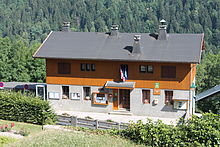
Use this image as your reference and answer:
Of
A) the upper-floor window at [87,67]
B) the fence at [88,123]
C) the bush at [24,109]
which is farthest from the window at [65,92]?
the fence at [88,123]

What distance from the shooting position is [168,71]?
97.2 feet

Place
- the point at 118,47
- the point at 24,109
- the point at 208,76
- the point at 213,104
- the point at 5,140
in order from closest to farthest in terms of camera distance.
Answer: the point at 5,140
the point at 24,109
the point at 213,104
the point at 118,47
the point at 208,76

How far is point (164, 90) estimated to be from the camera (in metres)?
29.8

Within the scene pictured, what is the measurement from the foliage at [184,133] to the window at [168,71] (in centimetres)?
1058

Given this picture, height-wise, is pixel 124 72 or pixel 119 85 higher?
pixel 124 72

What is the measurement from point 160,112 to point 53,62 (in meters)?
9.87

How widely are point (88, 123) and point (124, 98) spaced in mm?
7721

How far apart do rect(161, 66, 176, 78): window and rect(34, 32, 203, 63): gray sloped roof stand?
2.89 feet

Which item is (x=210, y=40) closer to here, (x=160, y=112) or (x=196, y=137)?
(x=160, y=112)

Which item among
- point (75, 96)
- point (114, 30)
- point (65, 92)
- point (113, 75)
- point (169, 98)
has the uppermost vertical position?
point (114, 30)

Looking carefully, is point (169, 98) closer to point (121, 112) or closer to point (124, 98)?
point (124, 98)

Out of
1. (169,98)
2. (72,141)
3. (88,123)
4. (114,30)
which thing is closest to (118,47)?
(114,30)

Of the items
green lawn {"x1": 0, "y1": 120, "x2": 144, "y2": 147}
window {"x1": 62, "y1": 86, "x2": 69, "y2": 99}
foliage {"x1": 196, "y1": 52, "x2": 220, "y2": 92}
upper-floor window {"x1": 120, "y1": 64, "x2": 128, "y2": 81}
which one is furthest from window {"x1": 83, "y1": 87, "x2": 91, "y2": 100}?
foliage {"x1": 196, "y1": 52, "x2": 220, "y2": 92}

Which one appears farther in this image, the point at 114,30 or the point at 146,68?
the point at 114,30
